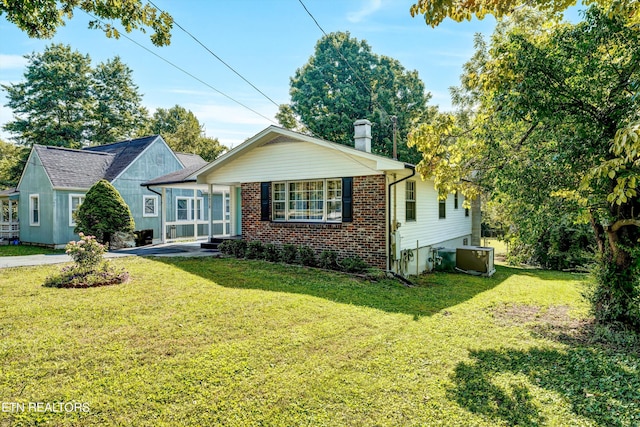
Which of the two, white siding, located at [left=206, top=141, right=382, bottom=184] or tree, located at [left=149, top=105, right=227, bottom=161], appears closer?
white siding, located at [left=206, top=141, right=382, bottom=184]

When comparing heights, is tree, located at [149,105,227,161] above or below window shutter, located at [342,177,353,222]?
above

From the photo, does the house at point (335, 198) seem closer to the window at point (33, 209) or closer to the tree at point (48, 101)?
the window at point (33, 209)

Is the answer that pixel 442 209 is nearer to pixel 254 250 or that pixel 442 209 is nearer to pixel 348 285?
pixel 348 285

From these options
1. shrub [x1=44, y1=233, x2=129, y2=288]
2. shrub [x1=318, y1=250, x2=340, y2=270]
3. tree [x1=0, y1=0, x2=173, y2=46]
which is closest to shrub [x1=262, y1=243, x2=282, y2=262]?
shrub [x1=318, y1=250, x2=340, y2=270]

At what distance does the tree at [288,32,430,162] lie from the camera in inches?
1026

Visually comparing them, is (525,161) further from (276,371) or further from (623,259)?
(276,371)

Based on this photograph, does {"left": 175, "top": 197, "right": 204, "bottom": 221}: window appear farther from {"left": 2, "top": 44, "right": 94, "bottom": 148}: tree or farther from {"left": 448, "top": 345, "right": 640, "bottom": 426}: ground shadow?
{"left": 2, "top": 44, "right": 94, "bottom": 148}: tree

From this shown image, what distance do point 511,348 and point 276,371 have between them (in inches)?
124

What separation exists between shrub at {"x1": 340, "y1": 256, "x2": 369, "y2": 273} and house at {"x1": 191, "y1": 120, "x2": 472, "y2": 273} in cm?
35

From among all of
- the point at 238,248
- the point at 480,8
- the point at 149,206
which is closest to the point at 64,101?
the point at 149,206

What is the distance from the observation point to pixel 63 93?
95.3ft

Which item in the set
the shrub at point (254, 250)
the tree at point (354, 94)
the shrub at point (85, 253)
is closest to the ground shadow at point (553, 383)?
the shrub at point (85, 253)

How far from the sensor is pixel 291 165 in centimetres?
1135

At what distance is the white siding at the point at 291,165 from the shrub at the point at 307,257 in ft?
7.22
